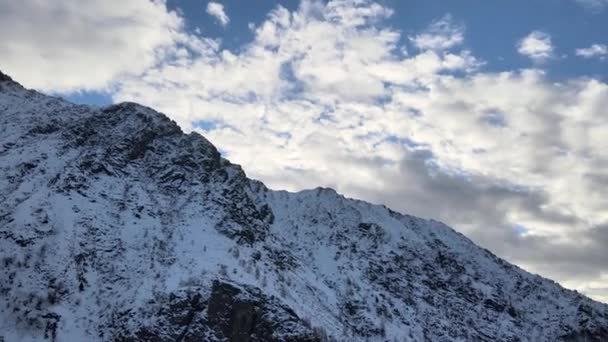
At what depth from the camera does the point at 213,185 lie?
4454 inches

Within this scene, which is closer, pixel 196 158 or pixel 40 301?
pixel 40 301

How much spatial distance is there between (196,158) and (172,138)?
730cm

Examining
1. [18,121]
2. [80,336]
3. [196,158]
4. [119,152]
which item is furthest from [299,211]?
[80,336]

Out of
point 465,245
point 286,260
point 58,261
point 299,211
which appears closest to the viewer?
point 58,261

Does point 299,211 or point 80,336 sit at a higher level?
point 299,211

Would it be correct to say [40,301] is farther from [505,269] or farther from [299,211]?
[505,269]

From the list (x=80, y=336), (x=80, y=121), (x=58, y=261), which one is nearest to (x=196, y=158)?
(x=80, y=121)

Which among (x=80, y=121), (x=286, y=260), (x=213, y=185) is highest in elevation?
(x=80, y=121)

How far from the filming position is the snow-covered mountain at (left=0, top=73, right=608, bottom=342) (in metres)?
78.0

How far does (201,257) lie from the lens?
8831cm

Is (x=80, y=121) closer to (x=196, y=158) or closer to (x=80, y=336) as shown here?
(x=196, y=158)

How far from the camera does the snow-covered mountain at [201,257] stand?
78000mm

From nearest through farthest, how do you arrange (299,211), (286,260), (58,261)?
(58,261) < (286,260) < (299,211)

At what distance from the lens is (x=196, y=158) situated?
117562 mm
